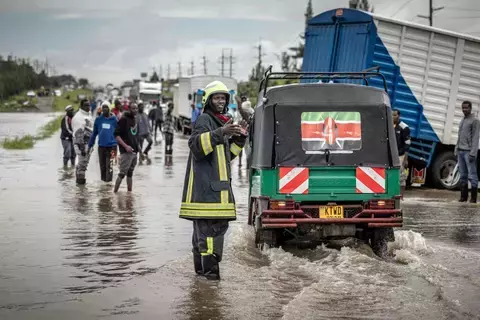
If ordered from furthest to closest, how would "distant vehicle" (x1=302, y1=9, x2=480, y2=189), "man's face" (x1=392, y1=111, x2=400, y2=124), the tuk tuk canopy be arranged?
"distant vehicle" (x1=302, y1=9, x2=480, y2=189)
"man's face" (x1=392, y1=111, x2=400, y2=124)
the tuk tuk canopy

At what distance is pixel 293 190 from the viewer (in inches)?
400

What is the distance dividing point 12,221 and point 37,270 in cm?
414

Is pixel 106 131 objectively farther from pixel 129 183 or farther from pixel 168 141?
pixel 168 141

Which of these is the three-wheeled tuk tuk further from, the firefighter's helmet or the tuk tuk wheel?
the firefighter's helmet

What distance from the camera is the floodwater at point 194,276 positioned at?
768 centimetres

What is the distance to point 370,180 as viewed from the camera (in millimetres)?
10273

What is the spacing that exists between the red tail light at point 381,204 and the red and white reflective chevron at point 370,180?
0.13 meters

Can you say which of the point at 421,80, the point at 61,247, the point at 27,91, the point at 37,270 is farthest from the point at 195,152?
the point at 27,91

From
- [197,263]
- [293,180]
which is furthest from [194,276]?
[293,180]

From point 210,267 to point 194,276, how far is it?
16.7 inches

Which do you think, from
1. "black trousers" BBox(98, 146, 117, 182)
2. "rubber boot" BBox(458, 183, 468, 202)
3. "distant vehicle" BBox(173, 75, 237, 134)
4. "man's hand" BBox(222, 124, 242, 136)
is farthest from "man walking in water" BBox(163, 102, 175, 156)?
"man's hand" BBox(222, 124, 242, 136)

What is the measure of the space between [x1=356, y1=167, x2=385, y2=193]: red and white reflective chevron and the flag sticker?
31 centimetres

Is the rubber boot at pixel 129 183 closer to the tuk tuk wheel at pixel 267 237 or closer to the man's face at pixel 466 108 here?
the man's face at pixel 466 108

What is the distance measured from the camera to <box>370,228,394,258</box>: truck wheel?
10.5 metres
